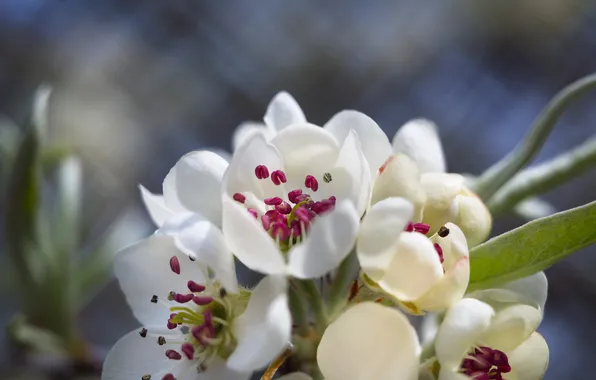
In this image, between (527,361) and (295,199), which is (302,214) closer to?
(295,199)

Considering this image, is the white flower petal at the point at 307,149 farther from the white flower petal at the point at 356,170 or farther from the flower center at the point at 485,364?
the flower center at the point at 485,364

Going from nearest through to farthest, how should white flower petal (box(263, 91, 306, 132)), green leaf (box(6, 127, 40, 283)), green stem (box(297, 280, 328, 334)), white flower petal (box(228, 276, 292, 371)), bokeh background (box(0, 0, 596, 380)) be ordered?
white flower petal (box(228, 276, 292, 371))
green stem (box(297, 280, 328, 334))
white flower petal (box(263, 91, 306, 132))
green leaf (box(6, 127, 40, 283))
bokeh background (box(0, 0, 596, 380))

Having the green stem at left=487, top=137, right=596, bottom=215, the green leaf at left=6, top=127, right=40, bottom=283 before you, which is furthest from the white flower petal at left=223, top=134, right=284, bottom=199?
the green leaf at left=6, top=127, right=40, bottom=283

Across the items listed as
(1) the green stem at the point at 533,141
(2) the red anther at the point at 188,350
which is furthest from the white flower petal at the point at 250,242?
(1) the green stem at the point at 533,141

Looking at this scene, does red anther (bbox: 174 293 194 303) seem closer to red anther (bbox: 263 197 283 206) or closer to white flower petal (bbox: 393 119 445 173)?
red anther (bbox: 263 197 283 206)

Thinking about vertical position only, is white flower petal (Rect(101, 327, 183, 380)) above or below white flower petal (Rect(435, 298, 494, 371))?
below

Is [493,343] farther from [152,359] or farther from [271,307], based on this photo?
[152,359]
